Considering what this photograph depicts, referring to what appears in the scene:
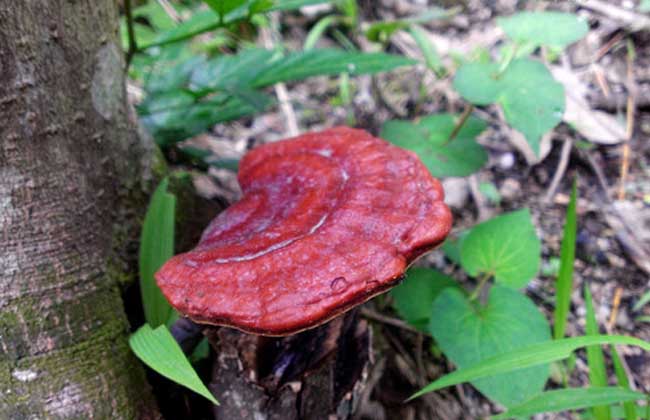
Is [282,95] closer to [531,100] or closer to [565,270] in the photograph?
[531,100]

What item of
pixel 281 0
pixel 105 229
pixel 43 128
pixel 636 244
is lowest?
pixel 636 244

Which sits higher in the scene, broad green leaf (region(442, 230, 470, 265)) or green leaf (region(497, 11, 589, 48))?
green leaf (region(497, 11, 589, 48))

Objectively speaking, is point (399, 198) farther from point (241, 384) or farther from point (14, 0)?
point (14, 0)

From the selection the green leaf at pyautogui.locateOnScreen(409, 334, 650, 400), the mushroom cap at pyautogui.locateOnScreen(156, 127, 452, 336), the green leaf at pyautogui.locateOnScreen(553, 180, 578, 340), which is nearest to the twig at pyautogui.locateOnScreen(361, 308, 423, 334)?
the green leaf at pyautogui.locateOnScreen(553, 180, 578, 340)

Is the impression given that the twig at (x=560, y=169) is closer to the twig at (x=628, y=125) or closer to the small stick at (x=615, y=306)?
the twig at (x=628, y=125)

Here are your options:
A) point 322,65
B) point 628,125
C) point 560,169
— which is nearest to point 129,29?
point 322,65

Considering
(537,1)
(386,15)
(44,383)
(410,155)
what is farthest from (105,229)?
(537,1)

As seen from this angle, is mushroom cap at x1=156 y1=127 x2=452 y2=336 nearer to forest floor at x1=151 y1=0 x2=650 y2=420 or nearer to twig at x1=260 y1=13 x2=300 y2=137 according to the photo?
forest floor at x1=151 y1=0 x2=650 y2=420
